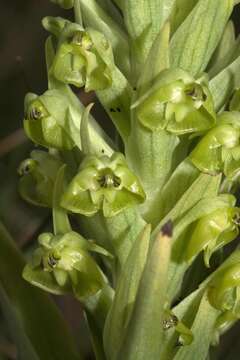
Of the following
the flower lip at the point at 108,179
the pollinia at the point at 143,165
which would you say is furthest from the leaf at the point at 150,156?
the flower lip at the point at 108,179

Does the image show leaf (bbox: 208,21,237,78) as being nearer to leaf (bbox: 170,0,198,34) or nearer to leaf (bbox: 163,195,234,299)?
leaf (bbox: 170,0,198,34)

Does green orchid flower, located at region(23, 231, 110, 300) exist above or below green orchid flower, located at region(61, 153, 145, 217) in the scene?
below

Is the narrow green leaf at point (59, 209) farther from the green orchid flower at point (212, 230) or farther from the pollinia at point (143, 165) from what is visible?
the green orchid flower at point (212, 230)

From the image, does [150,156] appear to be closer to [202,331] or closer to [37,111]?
[37,111]

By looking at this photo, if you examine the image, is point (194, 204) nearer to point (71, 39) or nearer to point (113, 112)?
point (113, 112)

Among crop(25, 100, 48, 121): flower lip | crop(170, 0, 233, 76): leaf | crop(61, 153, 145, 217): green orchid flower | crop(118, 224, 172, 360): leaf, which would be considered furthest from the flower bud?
crop(118, 224, 172, 360): leaf

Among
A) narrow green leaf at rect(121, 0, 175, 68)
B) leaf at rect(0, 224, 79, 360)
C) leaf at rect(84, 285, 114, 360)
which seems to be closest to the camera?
narrow green leaf at rect(121, 0, 175, 68)
